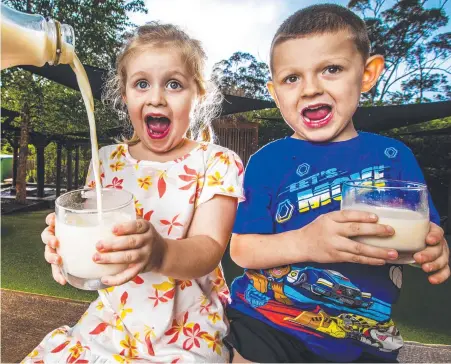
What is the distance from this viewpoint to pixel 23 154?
2504 millimetres

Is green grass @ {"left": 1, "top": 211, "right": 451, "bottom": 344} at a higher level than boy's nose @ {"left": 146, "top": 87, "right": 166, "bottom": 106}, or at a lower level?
lower

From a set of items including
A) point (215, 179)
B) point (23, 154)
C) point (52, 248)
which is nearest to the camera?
point (52, 248)

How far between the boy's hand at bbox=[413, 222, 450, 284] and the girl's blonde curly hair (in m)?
0.57

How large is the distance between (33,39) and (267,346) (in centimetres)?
65

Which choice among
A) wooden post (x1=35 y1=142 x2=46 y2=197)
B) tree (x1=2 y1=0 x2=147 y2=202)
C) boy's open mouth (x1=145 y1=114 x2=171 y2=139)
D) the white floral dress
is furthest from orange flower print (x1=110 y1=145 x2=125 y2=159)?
wooden post (x1=35 y1=142 x2=46 y2=197)

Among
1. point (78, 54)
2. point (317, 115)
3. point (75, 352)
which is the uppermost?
point (78, 54)

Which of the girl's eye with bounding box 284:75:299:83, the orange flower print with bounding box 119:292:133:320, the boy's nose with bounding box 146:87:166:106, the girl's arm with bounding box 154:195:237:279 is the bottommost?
the orange flower print with bounding box 119:292:133:320

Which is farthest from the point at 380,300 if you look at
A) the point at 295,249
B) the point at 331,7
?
the point at 331,7

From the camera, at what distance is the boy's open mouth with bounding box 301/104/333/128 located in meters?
0.87

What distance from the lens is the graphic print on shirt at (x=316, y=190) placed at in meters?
0.84

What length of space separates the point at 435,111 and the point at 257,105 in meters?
0.77

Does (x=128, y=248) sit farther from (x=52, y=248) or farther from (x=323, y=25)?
(x=323, y=25)

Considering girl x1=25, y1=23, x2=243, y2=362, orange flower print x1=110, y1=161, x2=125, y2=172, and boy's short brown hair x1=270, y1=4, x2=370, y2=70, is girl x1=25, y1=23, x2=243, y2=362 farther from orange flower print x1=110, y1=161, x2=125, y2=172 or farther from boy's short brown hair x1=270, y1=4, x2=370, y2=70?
boy's short brown hair x1=270, y1=4, x2=370, y2=70

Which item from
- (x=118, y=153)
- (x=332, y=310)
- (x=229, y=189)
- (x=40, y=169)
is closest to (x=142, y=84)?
(x=118, y=153)
